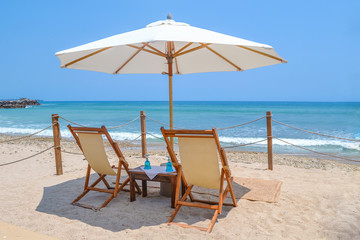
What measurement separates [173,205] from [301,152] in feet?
24.2

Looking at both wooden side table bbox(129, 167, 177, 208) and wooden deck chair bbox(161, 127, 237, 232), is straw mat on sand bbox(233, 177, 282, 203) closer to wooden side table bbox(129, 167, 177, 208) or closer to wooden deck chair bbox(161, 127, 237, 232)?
wooden deck chair bbox(161, 127, 237, 232)

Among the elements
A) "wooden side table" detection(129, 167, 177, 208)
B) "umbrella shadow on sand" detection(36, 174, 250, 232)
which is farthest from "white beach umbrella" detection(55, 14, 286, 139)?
"umbrella shadow on sand" detection(36, 174, 250, 232)

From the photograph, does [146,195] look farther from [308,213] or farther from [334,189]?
[334,189]

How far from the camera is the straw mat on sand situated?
372cm

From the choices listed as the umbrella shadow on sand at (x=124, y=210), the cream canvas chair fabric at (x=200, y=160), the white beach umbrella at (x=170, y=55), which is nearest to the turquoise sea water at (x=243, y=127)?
the white beach umbrella at (x=170, y=55)

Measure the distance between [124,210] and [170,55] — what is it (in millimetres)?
2134

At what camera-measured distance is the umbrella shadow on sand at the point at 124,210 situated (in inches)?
120

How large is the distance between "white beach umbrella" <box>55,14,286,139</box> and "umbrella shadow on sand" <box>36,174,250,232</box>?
1.11 meters

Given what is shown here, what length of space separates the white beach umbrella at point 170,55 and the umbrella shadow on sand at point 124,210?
111cm

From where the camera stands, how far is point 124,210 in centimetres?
337

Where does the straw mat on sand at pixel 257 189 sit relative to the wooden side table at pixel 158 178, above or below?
below

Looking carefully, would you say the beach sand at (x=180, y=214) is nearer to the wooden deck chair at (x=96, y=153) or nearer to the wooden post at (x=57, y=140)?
the wooden deck chair at (x=96, y=153)

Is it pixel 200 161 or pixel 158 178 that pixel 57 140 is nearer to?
pixel 158 178

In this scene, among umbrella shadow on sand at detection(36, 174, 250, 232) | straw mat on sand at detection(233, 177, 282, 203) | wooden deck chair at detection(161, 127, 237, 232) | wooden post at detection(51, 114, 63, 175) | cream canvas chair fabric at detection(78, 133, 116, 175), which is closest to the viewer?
wooden deck chair at detection(161, 127, 237, 232)
